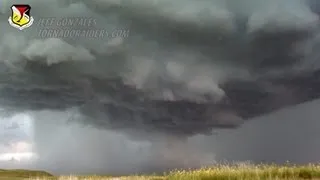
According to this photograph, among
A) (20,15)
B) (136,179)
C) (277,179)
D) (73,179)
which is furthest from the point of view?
(20,15)

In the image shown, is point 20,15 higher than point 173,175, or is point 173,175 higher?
point 20,15

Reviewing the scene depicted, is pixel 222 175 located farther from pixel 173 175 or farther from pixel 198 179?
pixel 173 175

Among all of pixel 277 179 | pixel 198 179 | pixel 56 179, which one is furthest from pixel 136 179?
pixel 277 179

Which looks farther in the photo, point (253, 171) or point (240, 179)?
point (253, 171)

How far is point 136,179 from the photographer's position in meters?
30.0

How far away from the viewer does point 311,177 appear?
27.7 meters

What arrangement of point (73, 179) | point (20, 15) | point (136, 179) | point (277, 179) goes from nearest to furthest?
point (277, 179) → point (136, 179) → point (73, 179) → point (20, 15)

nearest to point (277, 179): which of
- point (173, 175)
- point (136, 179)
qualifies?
point (173, 175)

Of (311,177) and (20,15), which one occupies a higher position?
(20,15)

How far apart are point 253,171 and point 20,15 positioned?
27765 millimetres

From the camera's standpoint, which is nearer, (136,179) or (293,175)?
(293,175)

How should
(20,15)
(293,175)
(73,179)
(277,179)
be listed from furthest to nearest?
(20,15), (73,179), (293,175), (277,179)

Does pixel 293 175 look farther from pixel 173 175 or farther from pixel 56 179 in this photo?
pixel 56 179

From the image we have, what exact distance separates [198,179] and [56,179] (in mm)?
11968
